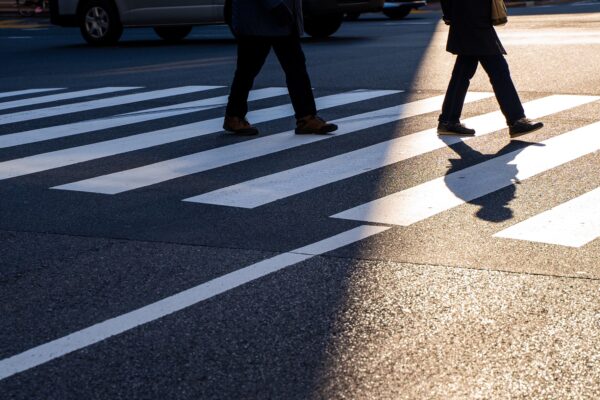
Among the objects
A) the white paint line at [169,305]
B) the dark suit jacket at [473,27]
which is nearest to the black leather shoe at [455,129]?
the dark suit jacket at [473,27]

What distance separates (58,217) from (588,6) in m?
21.2

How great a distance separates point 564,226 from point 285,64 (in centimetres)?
339

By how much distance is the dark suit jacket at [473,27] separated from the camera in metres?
7.89

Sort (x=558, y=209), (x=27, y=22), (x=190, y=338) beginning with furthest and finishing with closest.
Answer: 1. (x=27, y=22)
2. (x=558, y=209)
3. (x=190, y=338)

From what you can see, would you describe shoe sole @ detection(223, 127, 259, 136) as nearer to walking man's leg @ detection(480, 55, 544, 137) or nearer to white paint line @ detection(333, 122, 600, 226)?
walking man's leg @ detection(480, 55, 544, 137)

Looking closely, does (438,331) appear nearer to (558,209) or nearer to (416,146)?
(558,209)

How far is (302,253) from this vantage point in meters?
5.04

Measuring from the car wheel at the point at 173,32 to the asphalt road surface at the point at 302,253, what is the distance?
390 inches

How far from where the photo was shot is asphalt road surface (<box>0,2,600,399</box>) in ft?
12.0

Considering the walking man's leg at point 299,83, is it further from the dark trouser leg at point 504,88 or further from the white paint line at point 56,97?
the white paint line at point 56,97

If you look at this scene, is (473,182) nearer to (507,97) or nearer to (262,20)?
(507,97)

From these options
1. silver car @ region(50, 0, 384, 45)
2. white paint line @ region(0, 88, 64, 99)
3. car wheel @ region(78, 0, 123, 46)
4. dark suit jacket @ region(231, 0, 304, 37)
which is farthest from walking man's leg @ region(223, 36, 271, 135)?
car wheel @ region(78, 0, 123, 46)

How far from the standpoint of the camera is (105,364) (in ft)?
12.2

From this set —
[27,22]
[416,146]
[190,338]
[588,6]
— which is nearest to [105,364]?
[190,338]
